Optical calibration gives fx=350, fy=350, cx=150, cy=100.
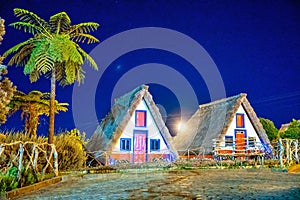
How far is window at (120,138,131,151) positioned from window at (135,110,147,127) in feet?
4.82

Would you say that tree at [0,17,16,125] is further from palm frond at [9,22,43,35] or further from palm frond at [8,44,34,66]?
palm frond at [9,22,43,35]

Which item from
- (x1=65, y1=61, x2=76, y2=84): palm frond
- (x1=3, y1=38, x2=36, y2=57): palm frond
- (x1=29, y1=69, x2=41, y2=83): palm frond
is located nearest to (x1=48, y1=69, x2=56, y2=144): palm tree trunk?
(x1=65, y1=61, x2=76, y2=84): palm frond

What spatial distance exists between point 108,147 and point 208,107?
13950mm

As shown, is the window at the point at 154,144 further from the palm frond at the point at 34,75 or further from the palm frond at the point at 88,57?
the palm frond at the point at 34,75

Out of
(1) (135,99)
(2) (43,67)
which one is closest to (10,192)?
(2) (43,67)

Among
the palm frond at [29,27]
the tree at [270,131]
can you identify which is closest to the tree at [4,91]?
the palm frond at [29,27]

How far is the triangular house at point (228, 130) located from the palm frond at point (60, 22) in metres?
15.4

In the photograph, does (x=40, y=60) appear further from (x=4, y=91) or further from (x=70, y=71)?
(x=4, y=91)

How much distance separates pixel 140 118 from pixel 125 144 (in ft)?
8.05

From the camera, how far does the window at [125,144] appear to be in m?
27.6

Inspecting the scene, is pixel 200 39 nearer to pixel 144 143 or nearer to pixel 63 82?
pixel 144 143

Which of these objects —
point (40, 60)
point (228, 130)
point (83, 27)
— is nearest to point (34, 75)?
point (40, 60)

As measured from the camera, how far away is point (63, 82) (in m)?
19.9

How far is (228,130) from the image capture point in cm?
3120
